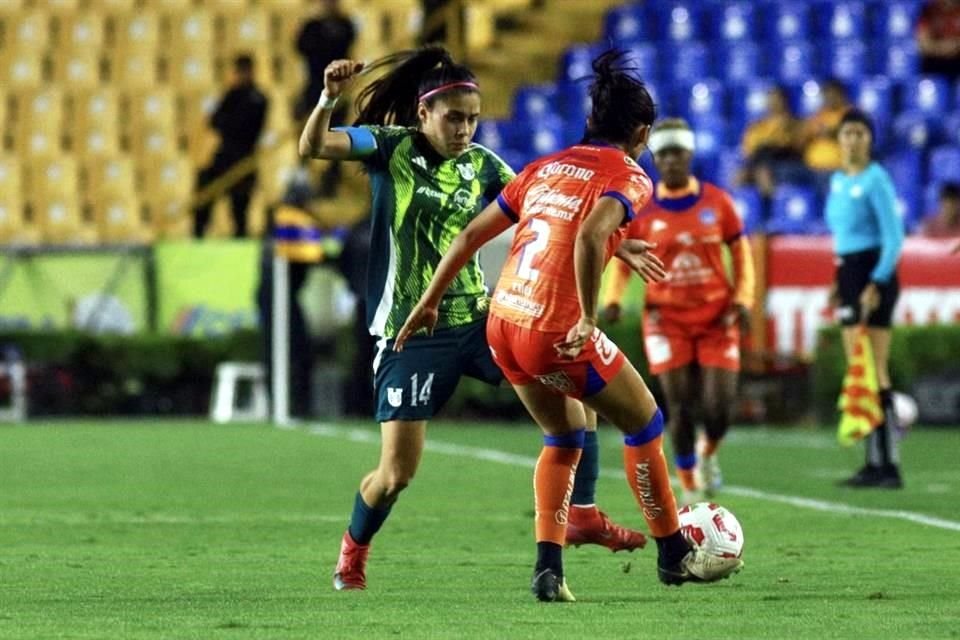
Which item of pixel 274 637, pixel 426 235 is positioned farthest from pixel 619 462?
pixel 274 637

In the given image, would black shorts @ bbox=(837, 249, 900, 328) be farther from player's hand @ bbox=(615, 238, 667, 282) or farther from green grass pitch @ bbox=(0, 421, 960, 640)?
player's hand @ bbox=(615, 238, 667, 282)

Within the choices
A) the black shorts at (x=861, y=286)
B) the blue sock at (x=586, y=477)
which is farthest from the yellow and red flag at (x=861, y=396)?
the blue sock at (x=586, y=477)

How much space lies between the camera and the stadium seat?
25.7m

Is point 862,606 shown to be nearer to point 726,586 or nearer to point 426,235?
point 726,586

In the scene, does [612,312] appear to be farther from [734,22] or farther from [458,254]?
[734,22]

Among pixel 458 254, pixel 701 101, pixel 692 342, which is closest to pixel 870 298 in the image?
pixel 692 342

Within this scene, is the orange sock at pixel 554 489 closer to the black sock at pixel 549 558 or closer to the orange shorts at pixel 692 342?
the black sock at pixel 549 558

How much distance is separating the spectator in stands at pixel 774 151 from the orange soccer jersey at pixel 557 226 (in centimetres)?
1516

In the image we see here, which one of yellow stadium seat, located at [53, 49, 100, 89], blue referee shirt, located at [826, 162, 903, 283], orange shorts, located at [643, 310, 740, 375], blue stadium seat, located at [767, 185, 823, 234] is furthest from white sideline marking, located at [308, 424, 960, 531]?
yellow stadium seat, located at [53, 49, 100, 89]

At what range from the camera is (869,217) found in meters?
13.0

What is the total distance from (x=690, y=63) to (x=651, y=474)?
1852cm

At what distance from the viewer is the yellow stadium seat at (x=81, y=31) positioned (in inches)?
1123

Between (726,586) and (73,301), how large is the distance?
1634cm

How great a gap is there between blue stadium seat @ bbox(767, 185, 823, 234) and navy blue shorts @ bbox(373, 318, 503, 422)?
14.3 meters
